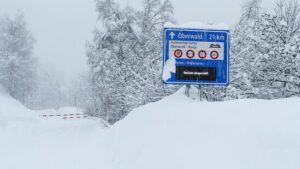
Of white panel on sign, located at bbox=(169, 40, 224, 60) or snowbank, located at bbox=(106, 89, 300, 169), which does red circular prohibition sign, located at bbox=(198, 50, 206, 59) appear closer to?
white panel on sign, located at bbox=(169, 40, 224, 60)

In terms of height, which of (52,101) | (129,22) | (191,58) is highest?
(129,22)

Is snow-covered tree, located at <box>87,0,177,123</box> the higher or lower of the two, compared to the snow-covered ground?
higher

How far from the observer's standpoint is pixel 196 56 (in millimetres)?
7387

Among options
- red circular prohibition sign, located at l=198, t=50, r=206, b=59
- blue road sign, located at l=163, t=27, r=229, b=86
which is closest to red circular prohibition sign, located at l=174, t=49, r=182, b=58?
blue road sign, located at l=163, t=27, r=229, b=86

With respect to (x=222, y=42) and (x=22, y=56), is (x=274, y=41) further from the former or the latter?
(x=22, y=56)

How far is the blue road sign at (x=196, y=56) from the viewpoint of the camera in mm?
7324

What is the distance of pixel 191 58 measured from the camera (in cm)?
737

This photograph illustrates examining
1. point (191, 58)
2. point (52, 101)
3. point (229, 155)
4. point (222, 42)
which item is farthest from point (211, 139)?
point (52, 101)

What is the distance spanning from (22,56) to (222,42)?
3548cm

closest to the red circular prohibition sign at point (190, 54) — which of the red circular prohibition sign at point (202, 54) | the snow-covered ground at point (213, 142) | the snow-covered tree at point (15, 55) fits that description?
the red circular prohibition sign at point (202, 54)

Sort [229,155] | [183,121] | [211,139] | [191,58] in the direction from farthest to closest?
[191,58] → [183,121] → [211,139] → [229,155]

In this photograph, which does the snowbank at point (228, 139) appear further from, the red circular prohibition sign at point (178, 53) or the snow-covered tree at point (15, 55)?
the snow-covered tree at point (15, 55)

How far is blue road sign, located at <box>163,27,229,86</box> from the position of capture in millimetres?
7324

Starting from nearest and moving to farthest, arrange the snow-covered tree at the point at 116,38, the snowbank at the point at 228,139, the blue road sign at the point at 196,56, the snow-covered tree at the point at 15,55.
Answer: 1. the snowbank at the point at 228,139
2. the blue road sign at the point at 196,56
3. the snow-covered tree at the point at 116,38
4. the snow-covered tree at the point at 15,55
